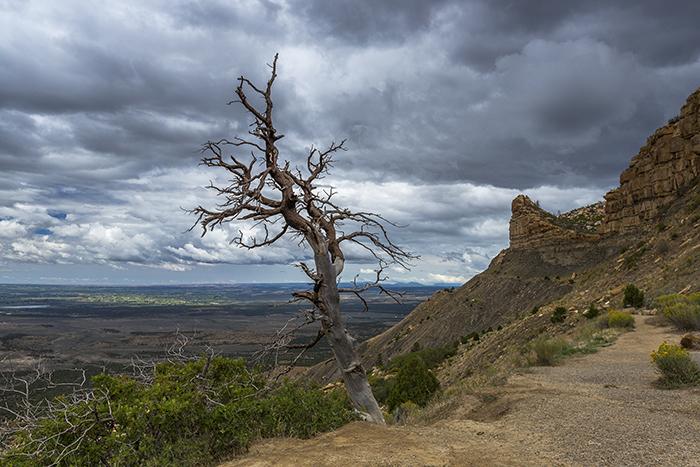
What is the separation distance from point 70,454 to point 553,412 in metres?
7.97

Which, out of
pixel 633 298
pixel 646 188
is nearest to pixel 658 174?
pixel 646 188

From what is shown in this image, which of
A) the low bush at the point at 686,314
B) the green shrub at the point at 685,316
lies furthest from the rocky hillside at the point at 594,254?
the green shrub at the point at 685,316

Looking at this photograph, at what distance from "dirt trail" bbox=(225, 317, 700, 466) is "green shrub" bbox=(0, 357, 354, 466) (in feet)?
1.53

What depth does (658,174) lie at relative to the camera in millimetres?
43812

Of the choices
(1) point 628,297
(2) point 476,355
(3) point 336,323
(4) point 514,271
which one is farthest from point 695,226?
(3) point 336,323

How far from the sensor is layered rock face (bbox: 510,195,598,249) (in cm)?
5412

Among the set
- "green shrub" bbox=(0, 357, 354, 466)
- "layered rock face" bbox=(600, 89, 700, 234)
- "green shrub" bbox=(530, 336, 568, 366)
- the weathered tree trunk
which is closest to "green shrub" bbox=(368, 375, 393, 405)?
"green shrub" bbox=(530, 336, 568, 366)

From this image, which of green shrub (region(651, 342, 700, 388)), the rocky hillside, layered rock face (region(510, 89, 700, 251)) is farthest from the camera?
layered rock face (region(510, 89, 700, 251))

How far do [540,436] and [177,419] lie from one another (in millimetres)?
5595

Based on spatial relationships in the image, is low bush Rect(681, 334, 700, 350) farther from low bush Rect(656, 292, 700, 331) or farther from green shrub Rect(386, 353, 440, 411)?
green shrub Rect(386, 353, 440, 411)

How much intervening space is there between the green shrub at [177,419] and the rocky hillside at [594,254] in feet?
72.3

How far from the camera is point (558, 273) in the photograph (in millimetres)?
51969

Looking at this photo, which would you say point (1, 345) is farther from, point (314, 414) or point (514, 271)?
point (314, 414)

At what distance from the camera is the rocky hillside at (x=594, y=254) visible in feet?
109
